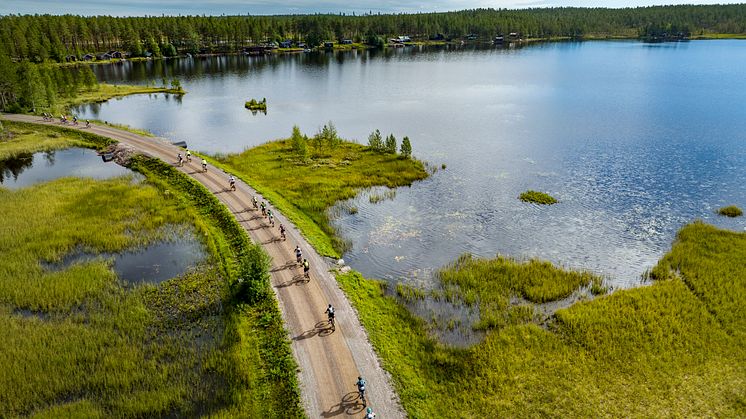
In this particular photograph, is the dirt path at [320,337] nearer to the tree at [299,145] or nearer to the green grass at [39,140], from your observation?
the tree at [299,145]

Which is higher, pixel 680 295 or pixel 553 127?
pixel 553 127

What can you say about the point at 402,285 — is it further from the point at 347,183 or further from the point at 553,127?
the point at 553,127

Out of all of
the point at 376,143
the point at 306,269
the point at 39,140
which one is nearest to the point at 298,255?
the point at 306,269

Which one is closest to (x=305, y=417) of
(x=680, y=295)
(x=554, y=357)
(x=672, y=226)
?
(x=554, y=357)

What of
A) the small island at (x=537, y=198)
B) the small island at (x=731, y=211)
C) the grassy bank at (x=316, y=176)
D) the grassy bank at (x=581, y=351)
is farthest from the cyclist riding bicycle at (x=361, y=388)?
the small island at (x=731, y=211)

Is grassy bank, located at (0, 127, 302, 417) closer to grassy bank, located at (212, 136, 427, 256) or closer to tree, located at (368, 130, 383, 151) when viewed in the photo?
grassy bank, located at (212, 136, 427, 256)
